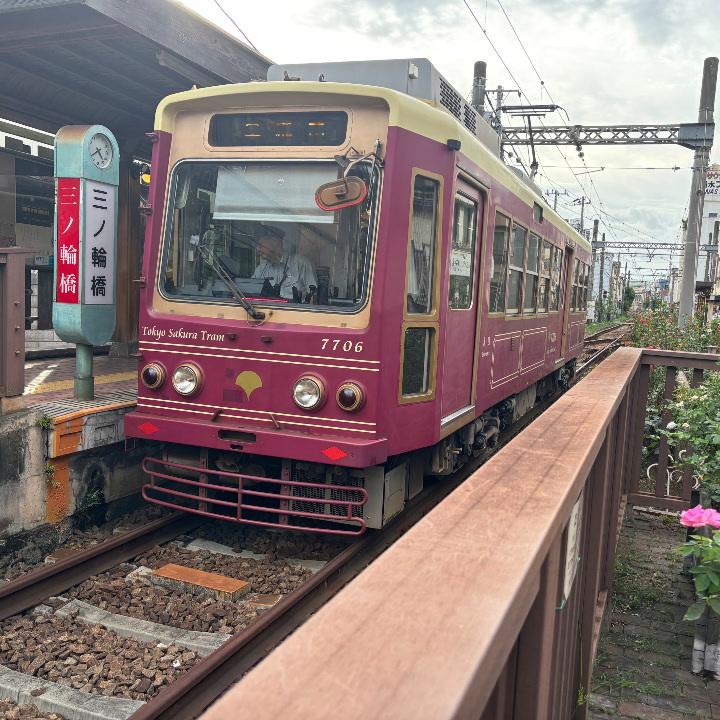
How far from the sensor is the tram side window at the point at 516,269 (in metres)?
→ 7.34

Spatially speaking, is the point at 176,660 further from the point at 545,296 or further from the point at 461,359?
the point at 545,296

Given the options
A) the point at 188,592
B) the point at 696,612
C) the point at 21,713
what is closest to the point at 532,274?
the point at 188,592

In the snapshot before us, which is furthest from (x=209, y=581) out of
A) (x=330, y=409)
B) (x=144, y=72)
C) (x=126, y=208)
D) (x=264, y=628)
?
(x=126, y=208)

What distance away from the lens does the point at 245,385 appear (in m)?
5.20

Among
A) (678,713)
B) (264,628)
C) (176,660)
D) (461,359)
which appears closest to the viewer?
(678,713)

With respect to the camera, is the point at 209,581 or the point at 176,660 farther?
the point at 209,581

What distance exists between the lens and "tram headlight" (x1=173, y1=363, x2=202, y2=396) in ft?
17.4

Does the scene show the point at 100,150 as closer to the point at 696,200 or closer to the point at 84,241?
the point at 84,241

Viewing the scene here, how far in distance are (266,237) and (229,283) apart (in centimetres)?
42

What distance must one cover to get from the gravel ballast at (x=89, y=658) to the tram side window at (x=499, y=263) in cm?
413

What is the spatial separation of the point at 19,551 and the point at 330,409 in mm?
2324

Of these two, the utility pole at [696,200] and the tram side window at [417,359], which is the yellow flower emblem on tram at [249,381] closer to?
the tram side window at [417,359]

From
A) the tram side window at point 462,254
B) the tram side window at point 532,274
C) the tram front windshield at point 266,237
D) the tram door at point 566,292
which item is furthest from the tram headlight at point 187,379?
the tram door at point 566,292

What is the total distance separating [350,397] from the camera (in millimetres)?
4902
